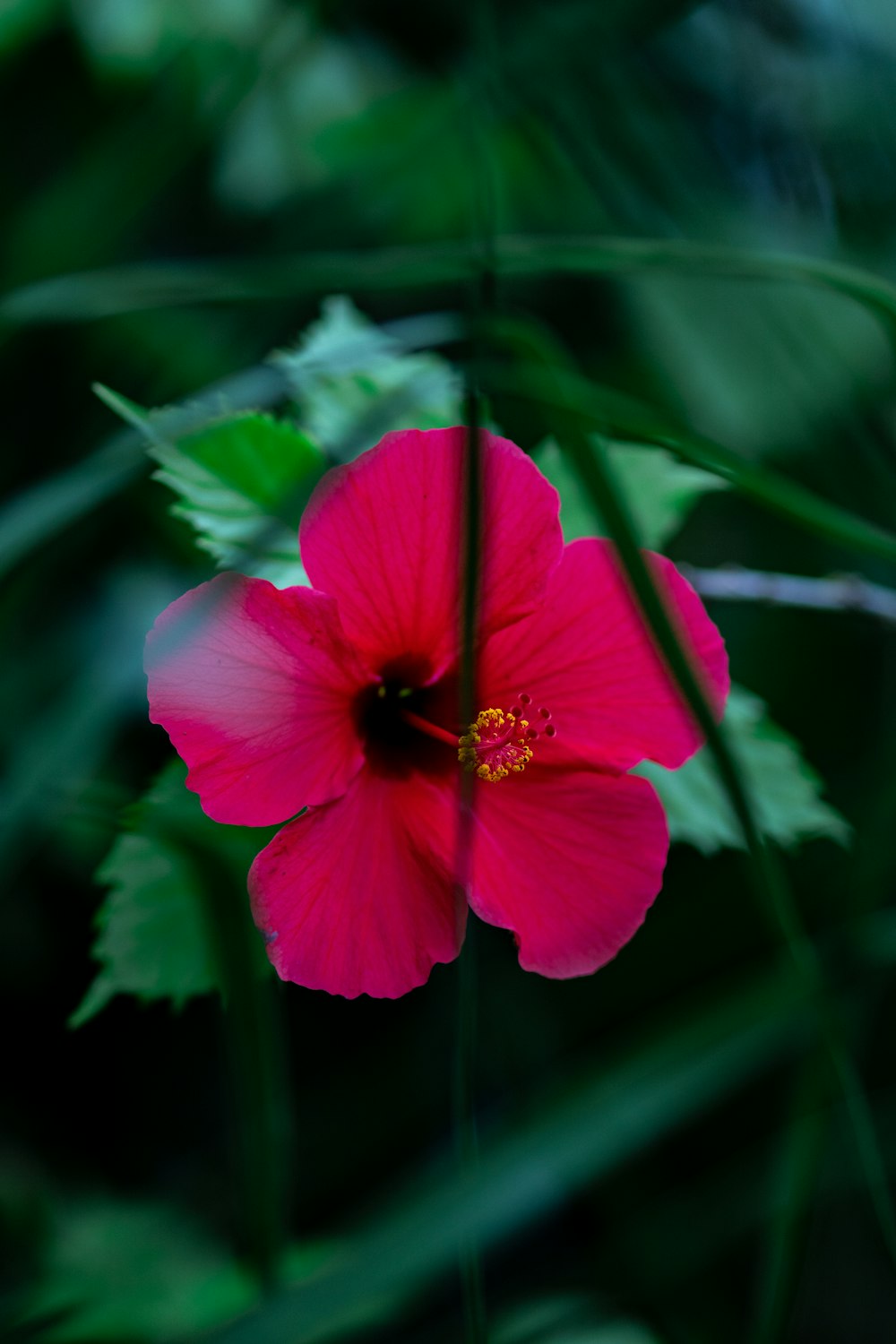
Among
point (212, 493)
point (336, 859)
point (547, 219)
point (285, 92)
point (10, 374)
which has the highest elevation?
point (285, 92)

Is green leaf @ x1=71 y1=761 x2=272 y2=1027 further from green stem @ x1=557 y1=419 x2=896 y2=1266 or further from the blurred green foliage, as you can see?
green stem @ x1=557 y1=419 x2=896 y2=1266

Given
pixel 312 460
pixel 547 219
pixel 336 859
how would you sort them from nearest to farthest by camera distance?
pixel 336 859
pixel 312 460
pixel 547 219

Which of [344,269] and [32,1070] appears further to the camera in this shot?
[32,1070]

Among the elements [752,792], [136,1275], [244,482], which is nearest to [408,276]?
[244,482]

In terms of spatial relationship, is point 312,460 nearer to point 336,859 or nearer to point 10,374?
point 336,859

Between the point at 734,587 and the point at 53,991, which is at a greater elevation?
the point at 734,587

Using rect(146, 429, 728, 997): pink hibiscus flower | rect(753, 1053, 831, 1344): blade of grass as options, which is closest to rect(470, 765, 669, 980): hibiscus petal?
rect(146, 429, 728, 997): pink hibiscus flower

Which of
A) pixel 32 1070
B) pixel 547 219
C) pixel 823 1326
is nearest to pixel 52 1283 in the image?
pixel 32 1070
